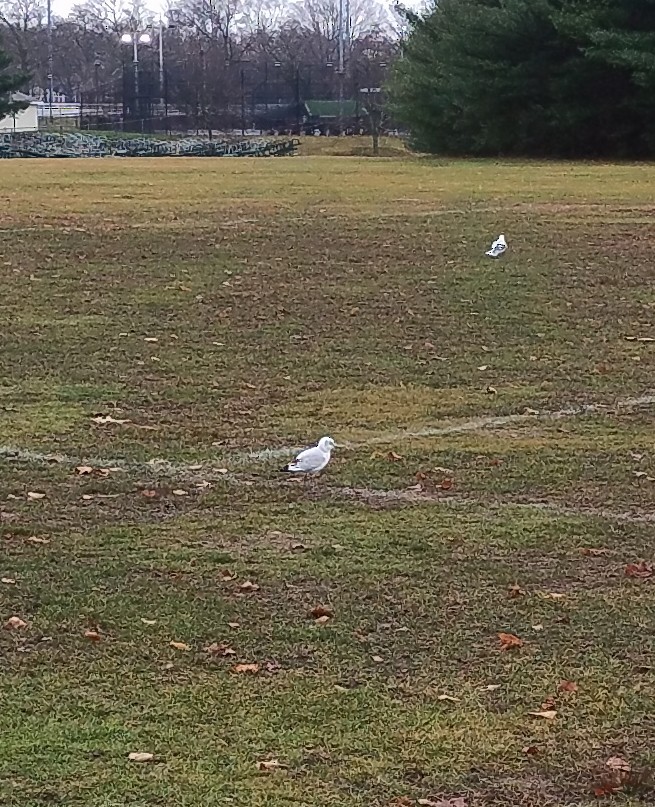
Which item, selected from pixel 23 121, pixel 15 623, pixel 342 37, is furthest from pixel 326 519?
pixel 342 37

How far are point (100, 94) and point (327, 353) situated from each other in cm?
7077

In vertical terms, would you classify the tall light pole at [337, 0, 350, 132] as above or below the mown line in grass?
above

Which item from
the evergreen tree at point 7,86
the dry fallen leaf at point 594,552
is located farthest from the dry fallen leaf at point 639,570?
the evergreen tree at point 7,86

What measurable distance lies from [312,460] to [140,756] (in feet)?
10.6

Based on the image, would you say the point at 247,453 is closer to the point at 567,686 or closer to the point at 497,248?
the point at 567,686

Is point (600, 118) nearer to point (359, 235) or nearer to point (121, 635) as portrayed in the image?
point (359, 235)

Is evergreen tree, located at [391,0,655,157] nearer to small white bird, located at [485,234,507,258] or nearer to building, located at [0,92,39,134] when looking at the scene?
small white bird, located at [485,234,507,258]

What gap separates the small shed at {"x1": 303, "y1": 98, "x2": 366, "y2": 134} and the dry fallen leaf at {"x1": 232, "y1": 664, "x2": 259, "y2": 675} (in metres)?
51.6

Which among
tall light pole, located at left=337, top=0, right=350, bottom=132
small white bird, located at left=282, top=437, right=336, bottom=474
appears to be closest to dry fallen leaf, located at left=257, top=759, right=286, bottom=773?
small white bird, located at left=282, top=437, right=336, bottom=474

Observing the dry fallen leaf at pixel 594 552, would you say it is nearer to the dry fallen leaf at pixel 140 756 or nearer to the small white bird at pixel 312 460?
the small white bird at pixel 312 460

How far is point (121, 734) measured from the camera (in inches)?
167

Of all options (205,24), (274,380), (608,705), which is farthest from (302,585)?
(205,24)

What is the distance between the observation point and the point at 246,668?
4.80 m

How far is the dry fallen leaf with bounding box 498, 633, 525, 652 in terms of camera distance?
5027 millimetres
